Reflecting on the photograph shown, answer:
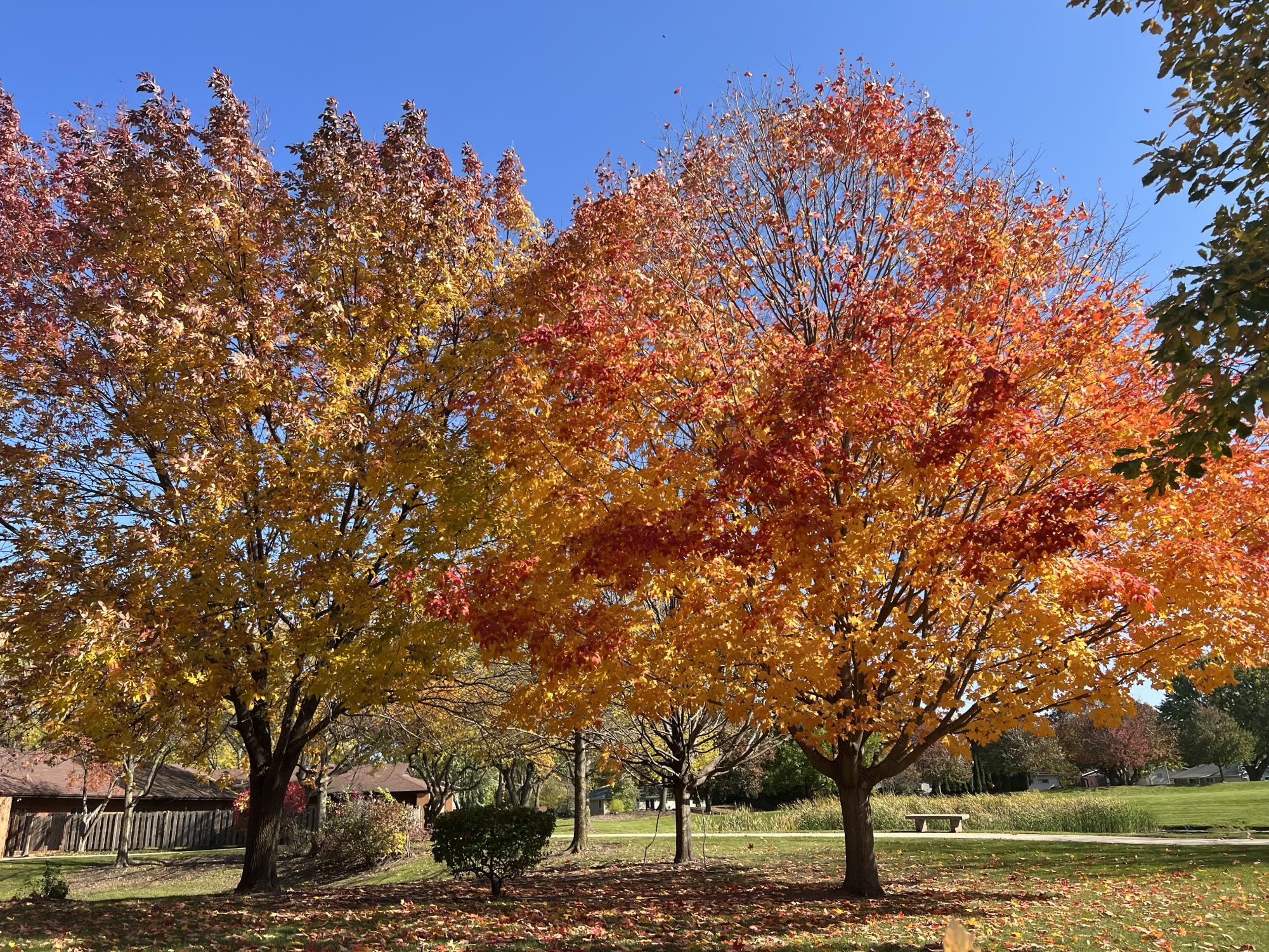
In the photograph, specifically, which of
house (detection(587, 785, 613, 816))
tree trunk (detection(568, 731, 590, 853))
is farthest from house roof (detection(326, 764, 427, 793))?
house (detection(587, 785, 613, 816))

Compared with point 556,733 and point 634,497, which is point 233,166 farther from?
point 556,733

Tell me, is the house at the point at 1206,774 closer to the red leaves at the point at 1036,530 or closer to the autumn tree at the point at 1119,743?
the autumn tree at the point at 1119,743

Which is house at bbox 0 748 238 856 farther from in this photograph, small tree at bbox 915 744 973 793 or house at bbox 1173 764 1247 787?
house at bbox 1173 764 1247 787

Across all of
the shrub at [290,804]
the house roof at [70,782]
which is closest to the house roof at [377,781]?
the house roof at [70,782]

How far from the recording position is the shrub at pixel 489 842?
1209 centimetres

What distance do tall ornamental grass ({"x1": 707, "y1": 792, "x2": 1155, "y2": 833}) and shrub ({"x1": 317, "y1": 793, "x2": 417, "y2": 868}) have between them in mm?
13211

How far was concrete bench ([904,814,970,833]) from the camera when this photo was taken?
77.8 ft

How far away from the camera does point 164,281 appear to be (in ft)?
34.8

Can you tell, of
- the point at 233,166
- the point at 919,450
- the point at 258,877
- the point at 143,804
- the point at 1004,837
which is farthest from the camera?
the point at 143,804

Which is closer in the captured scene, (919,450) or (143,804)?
(919,450)

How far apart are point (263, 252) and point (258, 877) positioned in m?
9.39

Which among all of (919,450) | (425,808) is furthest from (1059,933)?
(425,808)

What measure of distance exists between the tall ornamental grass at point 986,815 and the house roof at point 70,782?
20403 millimetres

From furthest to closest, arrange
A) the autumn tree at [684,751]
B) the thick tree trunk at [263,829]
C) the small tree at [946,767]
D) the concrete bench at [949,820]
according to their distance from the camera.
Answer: the small tree at [946,767] < the concrete bench at [949,820] < the autumn tree at [684,751] < the thick tree trunk at [263,829]
